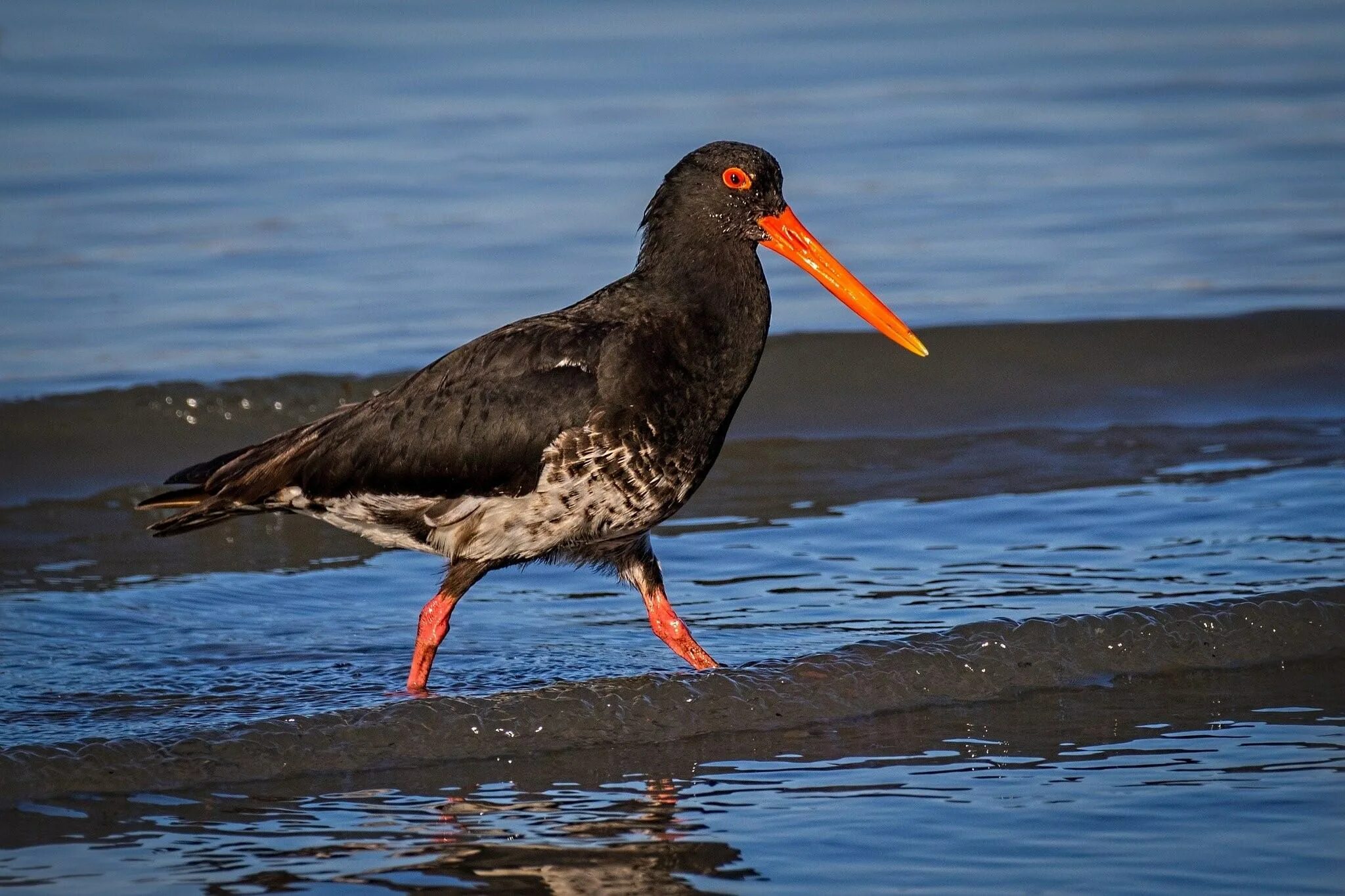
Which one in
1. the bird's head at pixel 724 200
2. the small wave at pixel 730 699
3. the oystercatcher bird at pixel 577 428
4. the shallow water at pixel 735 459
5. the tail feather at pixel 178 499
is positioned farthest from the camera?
the tail feather at pixel 178 499

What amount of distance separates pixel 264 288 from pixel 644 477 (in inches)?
247

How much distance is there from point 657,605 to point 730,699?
55 centimetres

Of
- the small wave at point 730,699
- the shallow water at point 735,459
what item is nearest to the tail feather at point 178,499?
the shallow water at point 735,459

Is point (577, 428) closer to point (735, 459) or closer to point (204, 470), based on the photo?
point (204, 470)

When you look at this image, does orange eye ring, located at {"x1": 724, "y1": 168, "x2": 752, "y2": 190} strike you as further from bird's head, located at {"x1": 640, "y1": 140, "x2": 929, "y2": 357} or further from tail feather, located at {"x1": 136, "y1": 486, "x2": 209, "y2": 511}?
tail feather, located at {"x1": 136, "y1": 486, "x2": 209, "y2": 511}

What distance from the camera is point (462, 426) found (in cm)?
607

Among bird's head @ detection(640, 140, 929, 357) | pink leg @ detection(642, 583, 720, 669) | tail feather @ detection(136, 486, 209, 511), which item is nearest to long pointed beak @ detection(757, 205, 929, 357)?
bird's head @ detection(640, 140, 929, 357)

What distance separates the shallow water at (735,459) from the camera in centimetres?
516

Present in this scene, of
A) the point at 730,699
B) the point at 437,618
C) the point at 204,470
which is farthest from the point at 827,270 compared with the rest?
the point at 204,470

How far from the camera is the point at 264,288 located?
11609 mm

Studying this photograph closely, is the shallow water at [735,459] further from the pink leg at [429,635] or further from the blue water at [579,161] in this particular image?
the pink leg at [429,635]

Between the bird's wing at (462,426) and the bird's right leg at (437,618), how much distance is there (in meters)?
0.29

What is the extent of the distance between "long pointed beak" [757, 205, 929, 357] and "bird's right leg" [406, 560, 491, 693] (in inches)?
59.5

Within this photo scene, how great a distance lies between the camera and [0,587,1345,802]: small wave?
5.50 metres
